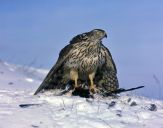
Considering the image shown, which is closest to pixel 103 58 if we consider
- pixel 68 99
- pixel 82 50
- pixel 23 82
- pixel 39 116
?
pixel 82 50

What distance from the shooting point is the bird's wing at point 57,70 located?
10.6 meters

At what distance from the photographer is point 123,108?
860 cm

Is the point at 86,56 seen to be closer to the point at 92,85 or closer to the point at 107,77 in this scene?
the point at 92,85

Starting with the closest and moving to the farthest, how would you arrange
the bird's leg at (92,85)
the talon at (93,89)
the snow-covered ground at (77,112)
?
the snow-covered ground at (77,112)
the talon at (93,89)
the bird's leg at (92,85)

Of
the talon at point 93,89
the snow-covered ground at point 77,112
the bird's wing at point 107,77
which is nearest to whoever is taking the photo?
the snow-covered ground at point 77,112

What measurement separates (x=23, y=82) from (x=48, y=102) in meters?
8.88

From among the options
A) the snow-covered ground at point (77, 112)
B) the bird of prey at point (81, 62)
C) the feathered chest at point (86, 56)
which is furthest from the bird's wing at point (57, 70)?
the snow-covered ground at point (77, 112)

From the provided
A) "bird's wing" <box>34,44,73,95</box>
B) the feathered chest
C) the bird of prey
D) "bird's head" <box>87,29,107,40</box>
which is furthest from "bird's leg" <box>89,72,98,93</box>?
"bird's head" <box>87,29,107,40</box>

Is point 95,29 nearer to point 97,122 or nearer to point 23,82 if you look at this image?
point 97,122

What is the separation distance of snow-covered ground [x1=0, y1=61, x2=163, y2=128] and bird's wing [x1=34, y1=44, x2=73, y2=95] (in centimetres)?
119

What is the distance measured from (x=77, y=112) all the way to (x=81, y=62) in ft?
8.46

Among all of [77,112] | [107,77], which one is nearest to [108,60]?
[107,77]

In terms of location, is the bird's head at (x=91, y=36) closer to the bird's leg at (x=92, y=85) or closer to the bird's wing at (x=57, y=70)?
the bird's wing at (x=57, y=70)

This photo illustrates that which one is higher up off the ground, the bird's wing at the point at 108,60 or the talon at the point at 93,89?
the bird's wing at the point at 108,60
